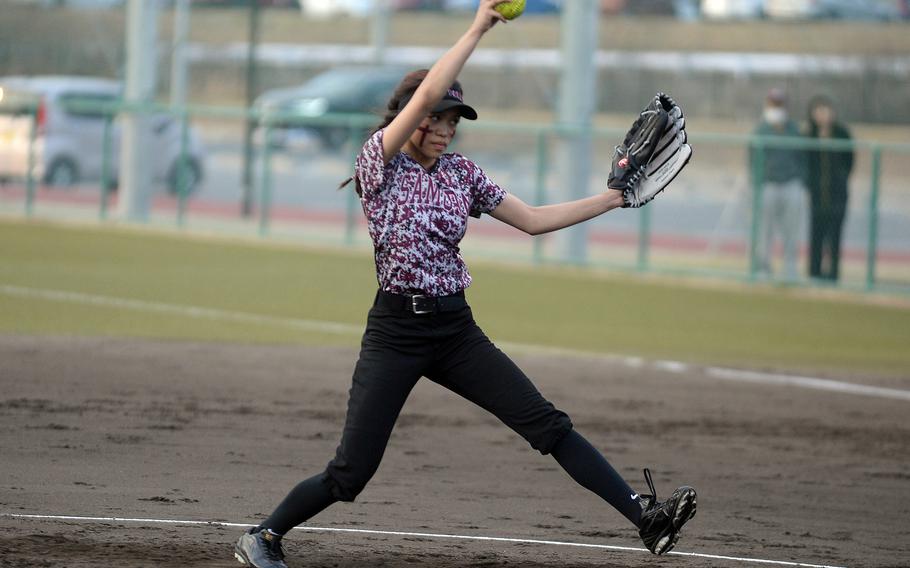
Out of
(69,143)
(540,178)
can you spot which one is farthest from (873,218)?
(69,143)

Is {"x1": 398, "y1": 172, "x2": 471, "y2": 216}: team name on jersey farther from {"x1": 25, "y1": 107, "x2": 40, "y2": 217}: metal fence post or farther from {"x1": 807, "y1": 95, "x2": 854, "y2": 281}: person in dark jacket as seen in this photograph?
{"x1": 25, "y1": 107, "x2": 40, "y2": 217}: metal fence post

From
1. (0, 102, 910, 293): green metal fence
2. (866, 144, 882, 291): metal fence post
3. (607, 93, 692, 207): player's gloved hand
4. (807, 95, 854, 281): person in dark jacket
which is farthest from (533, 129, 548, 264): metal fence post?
(607, 93, 692, 207): player's gloved hand

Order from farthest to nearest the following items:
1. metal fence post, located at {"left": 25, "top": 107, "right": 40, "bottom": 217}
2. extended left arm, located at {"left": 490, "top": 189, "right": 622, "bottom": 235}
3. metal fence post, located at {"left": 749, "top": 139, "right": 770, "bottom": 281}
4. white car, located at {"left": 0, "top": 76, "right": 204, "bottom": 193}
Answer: white car, located at {"left": 0, "top": 76, "right": 204, "bottom": 193}, metal fence post, located at {"left": 25, "top": 107, "right": 40, "bottom": 217}, metal fence post, located at {"left": 749, "top": 139, "right": 770, "bottom": 281}, extended left arm, located at {"left": 490, "top": 189, "right": 622, "bottom": 235}

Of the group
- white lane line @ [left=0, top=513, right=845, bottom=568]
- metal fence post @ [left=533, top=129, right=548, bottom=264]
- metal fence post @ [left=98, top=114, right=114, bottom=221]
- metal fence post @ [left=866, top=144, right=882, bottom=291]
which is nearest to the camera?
white lane line @ [left=0, top=513, right=845, bottom=568]

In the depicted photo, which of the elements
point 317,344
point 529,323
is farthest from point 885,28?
point 317,344

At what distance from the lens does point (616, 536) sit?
23.9 feet

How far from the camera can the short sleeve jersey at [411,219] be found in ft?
19.4

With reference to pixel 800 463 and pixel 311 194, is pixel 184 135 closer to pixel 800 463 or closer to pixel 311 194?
pixel 311 194

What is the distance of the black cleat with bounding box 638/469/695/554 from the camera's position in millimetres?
6098

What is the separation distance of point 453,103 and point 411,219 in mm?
463

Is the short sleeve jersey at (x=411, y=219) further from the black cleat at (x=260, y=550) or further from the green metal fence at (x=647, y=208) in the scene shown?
the green metal fence at (x=647, y=208)

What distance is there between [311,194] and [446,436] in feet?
55.1

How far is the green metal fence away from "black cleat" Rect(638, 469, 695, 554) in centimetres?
1335

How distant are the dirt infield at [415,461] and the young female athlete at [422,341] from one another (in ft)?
1.65
